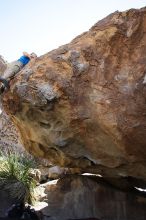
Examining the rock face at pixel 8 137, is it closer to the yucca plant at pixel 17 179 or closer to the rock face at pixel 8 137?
the rock face at pixel 8 137

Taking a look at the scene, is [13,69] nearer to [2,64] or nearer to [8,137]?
[8,137]

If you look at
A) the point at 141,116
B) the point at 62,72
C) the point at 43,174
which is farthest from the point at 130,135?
the point at 43,174

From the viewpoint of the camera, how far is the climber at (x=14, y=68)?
9.63 metres

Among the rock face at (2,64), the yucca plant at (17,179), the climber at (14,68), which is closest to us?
the climber at (14,68)

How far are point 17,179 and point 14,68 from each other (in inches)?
195

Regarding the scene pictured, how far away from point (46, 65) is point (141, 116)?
2.56 m

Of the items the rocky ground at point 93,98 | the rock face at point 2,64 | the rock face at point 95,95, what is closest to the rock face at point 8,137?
the rock face at point 2,64

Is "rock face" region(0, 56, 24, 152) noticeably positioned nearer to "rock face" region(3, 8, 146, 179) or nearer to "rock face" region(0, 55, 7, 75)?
"rock face" region(0, 55, 7, 75)

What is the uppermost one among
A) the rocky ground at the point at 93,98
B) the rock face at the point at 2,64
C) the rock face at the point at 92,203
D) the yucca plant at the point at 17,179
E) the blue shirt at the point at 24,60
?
the rock face at the point at 2,64

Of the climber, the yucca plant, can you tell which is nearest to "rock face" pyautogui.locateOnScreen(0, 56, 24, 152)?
the yucca plant

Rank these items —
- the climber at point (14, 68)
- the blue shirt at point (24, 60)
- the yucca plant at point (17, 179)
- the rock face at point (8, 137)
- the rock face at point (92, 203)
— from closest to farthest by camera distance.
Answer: the climber at point (14, 68) < the blue shirt at point (24, 60) < the rock face at point (92, 203) < the yucca plant at point (17, 179) < the rock face at point (8, 137)

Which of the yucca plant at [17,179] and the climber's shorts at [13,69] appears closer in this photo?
the climber's shorts at [13,69]

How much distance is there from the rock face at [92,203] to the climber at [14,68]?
3726 mm

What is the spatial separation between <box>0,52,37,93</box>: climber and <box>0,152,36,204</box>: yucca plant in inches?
171
